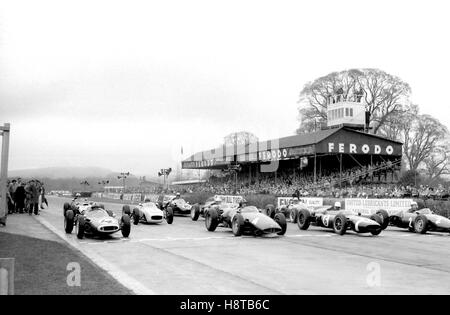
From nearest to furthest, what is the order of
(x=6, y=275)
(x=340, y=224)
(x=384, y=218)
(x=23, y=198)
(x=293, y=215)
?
(x=6, y=275) < (x=340, y=224) < (x=384, y=218) < (x=293, y=215) < (x=23, y=198)

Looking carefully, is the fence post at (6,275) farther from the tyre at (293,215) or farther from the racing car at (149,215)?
the tyre at (293,215)

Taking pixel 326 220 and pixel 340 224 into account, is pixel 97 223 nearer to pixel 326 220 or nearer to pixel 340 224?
pixel 340 224

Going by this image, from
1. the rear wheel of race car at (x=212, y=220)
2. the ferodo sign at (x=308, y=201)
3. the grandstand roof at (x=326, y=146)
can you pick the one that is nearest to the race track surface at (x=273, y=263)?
the rear wheel of race car at (x=212, y=220)

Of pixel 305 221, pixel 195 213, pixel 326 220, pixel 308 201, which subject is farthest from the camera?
pixel 308 201

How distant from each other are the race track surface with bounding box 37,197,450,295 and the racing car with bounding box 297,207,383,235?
38cm

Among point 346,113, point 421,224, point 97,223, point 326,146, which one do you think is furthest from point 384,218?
point 346,113

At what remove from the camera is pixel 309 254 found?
42.6 feet

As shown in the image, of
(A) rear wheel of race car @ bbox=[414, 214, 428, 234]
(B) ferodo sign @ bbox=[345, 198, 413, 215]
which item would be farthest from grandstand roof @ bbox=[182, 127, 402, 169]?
(A) rear wheel of race car @ bbox=[414, 214, 428, 234]

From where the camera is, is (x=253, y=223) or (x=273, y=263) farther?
(x=253, y=223)

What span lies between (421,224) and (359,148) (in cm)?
2240

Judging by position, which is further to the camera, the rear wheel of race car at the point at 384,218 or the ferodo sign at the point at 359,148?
the ferodo sign at the point at 359,148

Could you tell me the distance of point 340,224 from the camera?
60.4 feet

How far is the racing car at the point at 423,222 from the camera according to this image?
19.8 meters
